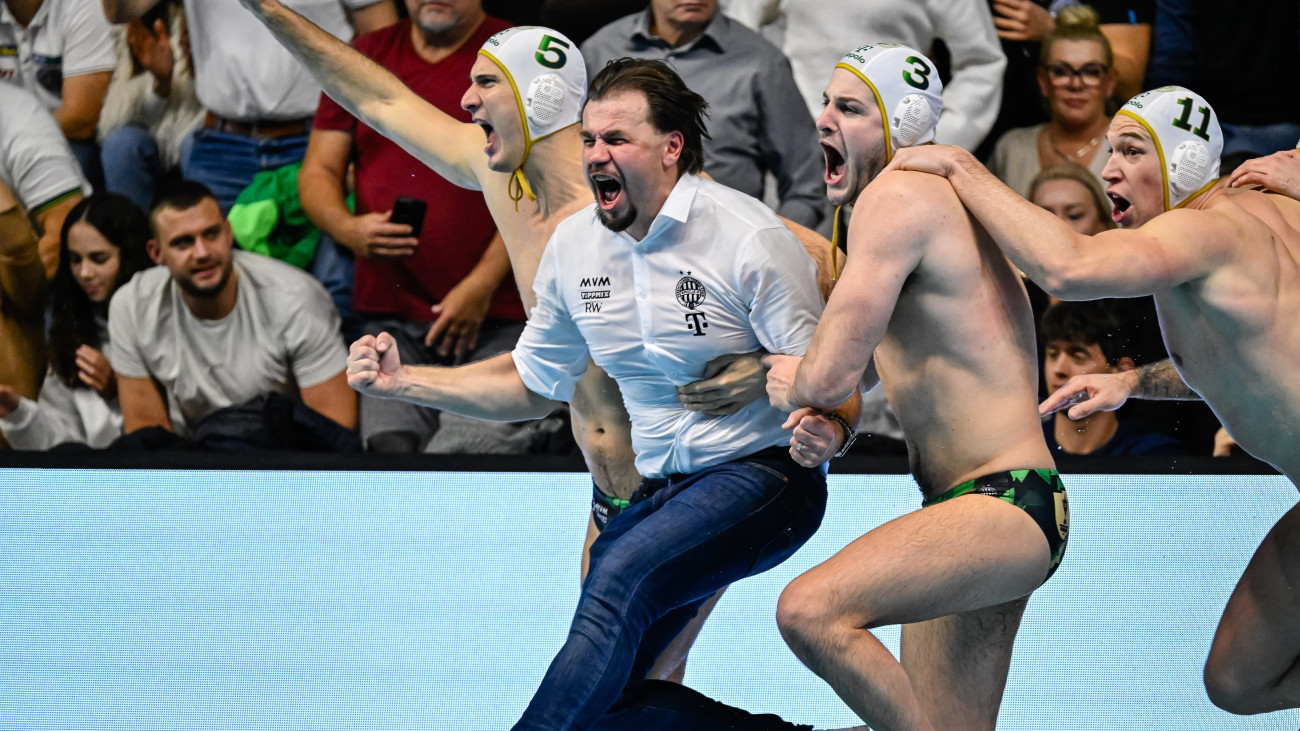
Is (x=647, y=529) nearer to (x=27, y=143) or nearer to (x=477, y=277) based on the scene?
(x=477, y=277)

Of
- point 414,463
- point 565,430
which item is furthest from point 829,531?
point 414,463

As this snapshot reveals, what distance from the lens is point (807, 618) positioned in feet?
8.99

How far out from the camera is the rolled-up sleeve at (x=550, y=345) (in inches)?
136

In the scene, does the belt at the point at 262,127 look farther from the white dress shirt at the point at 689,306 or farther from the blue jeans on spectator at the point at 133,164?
the white dress shirt at the point at 689,306

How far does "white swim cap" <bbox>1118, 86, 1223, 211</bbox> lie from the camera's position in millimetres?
3072

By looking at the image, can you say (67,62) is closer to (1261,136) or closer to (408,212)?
(408,212)

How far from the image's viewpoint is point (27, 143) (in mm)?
7102

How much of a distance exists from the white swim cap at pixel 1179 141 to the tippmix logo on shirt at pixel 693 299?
1098 millimetres

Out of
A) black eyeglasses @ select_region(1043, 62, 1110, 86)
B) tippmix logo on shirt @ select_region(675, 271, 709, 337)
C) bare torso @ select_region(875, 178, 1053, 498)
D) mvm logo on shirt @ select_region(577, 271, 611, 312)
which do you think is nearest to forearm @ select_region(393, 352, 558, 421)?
mvm logo on shirt @ select_region(577, 271, 611, 312)

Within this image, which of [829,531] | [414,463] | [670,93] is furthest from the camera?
[414,463]

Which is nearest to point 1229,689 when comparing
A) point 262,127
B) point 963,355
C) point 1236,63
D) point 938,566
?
point 938,566

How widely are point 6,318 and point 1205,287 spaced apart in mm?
6296

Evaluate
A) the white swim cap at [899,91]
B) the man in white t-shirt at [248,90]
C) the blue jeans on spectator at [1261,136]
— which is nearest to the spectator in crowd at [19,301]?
the man in white t-shirt at [248,90]

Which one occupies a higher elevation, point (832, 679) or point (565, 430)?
point (832, 679)
